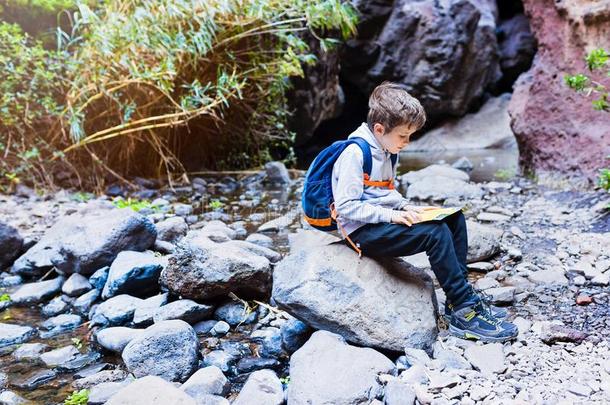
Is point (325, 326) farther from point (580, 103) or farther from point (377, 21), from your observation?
point (377, 21)

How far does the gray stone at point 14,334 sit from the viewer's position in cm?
219

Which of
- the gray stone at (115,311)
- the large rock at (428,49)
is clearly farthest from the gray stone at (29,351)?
the large rock at (428,49)

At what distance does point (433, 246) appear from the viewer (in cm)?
193

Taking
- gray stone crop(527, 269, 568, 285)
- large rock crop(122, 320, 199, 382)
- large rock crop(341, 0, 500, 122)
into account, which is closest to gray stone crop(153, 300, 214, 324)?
large rock crop(122, 320, 199, 382)

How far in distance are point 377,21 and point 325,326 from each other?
33.1 feet

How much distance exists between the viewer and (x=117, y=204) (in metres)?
4.27

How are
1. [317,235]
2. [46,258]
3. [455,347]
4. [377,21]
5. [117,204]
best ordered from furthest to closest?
1. [377,21]
2. [117,204]
3. [46,258]
4. [317,235]
5. [455,347]

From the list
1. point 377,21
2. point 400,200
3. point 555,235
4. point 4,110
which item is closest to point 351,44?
point 377,21

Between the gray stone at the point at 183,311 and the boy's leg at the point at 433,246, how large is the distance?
885 mm

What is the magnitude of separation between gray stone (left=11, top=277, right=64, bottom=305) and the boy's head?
200cm

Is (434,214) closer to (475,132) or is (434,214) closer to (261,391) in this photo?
(261,391)

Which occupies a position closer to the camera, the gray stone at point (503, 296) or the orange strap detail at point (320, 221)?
the orange strap detail at point (320, 221)

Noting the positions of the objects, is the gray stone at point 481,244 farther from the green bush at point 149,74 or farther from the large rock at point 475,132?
the large rock at point 475,132

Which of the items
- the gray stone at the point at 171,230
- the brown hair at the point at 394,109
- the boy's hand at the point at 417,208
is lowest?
the gray stone at the point at 171,230
